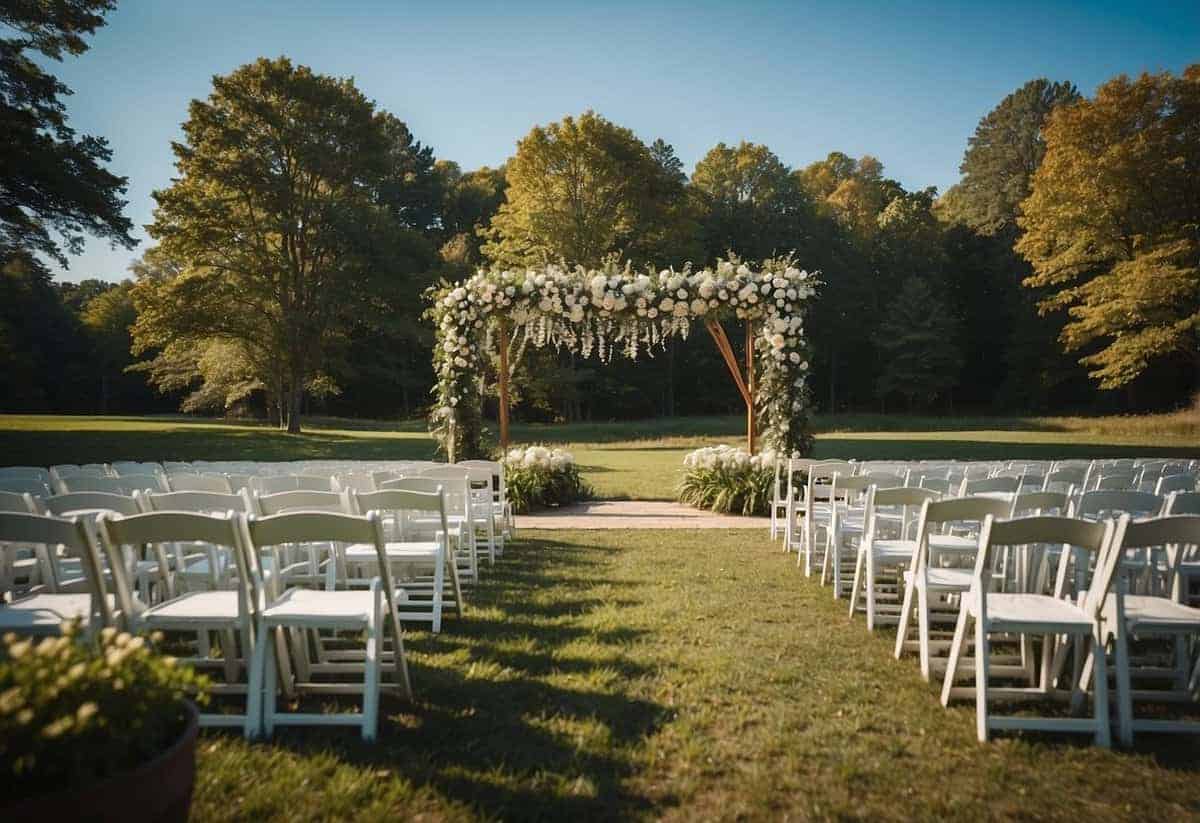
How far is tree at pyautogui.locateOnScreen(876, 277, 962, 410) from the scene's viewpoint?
40.6 m

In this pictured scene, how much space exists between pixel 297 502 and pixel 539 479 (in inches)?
282

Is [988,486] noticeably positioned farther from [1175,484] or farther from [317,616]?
[317,616]

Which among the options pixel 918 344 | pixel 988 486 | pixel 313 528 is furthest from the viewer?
pixel 918 344

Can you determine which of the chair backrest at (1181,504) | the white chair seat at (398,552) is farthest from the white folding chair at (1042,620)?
the white chair seat at (398,552)

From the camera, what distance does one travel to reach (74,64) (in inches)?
775

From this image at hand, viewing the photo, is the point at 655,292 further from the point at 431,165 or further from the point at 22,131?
the point at 431,165

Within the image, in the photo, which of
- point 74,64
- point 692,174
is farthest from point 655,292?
point 692,174

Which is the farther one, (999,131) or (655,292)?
(999,131)

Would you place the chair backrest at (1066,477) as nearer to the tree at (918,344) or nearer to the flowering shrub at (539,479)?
the flowering shrub at (539,479)

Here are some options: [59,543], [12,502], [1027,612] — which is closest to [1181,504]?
[1027,612]

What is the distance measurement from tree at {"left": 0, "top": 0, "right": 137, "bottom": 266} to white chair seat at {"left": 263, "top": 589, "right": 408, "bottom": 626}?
Answer: 19217 mm

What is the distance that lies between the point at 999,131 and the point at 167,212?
46923 mm

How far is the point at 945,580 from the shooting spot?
419 centimetres

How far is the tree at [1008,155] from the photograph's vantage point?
142ft
